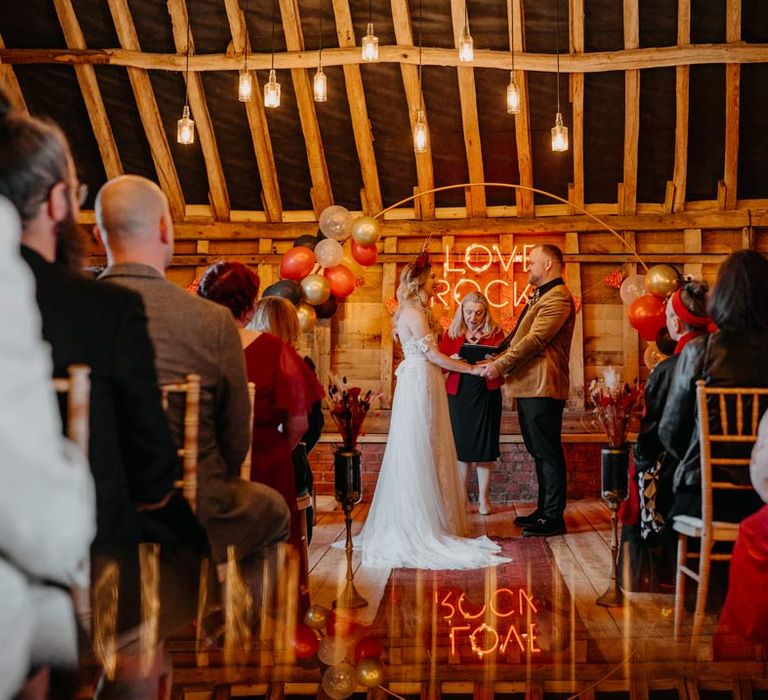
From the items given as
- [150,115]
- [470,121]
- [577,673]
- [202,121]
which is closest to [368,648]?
[577,673]

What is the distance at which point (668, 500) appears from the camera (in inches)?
151

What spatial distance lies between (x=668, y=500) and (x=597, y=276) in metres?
5.86

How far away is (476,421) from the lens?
6.60 meters

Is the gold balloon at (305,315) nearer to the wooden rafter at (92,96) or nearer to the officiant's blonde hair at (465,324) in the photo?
the officiant's blonde hair at (465,324)

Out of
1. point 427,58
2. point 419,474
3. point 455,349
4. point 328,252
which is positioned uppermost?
point 427,58

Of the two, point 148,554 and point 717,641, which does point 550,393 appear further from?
point 148,554

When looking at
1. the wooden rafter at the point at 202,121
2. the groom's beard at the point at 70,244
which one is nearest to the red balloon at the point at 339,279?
the wooden rafter at the point at 202,121

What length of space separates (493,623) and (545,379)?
2661 millimetres

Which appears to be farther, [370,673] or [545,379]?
[545,379]

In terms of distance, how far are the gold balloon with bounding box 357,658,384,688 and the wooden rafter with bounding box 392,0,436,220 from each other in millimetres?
5895

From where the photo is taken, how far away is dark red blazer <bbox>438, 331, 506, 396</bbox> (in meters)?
6.68

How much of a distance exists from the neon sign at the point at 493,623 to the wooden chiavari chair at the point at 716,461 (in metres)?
0.57

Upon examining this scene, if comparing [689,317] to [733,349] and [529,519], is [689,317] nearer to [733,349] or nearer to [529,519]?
[733,349]

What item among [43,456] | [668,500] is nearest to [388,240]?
[668,500]
